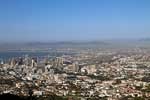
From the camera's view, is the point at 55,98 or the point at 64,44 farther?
the point at 64,44

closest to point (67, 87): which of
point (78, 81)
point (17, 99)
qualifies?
point (78, 81)

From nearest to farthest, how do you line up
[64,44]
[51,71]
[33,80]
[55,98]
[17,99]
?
[17,99], [55,98], [33,80], [51,71], [64,44]

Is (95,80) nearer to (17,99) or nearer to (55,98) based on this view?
(55,98)

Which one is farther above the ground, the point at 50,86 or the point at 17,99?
the point at 17,99

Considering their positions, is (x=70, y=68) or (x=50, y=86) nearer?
(x=50, y=86)

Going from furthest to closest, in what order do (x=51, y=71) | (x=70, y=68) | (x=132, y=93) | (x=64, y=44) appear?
1. (x=64, y=44)
2. (x=70, y=68)
3. (x=51, y=71)
4. (x=132, y=93)

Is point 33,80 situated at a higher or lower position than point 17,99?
lower

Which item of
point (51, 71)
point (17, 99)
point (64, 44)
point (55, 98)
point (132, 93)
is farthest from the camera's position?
point (64, 44)

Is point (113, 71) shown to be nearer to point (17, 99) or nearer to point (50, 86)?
point (50, 86)

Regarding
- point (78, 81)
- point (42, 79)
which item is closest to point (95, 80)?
point (78, 81)
